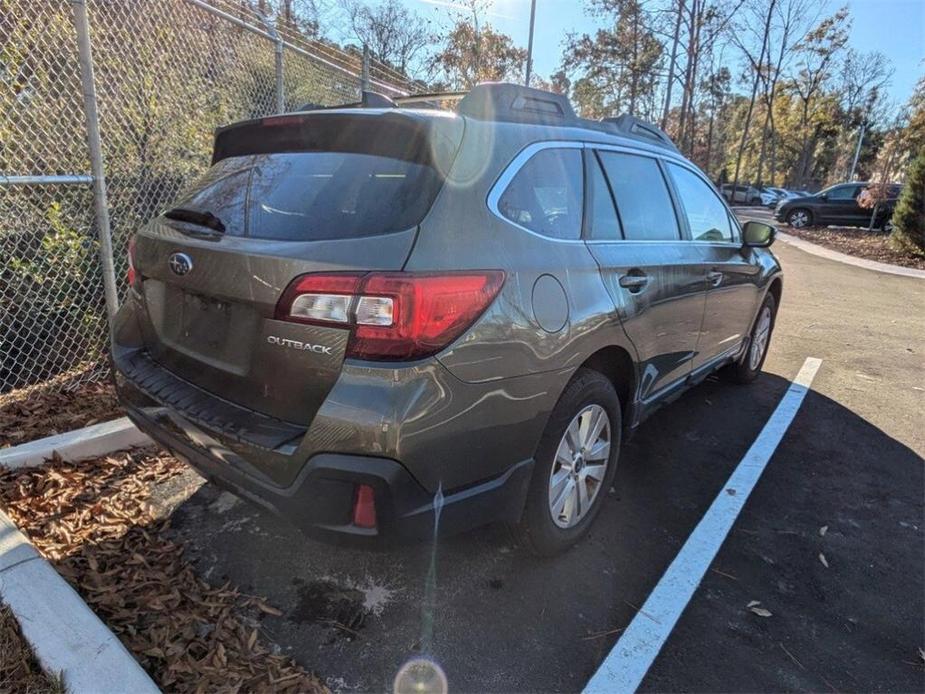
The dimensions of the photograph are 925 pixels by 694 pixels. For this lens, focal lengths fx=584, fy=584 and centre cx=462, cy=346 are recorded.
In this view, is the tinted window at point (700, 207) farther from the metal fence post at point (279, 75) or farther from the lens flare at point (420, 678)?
the metal fence post at point (279, 75)

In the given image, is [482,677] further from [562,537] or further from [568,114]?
[568,114]

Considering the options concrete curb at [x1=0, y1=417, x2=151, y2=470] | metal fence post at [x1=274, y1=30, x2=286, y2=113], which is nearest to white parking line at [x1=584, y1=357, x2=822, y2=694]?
concrete curb at [x1=0, y1=417, x2=151, y2=470]

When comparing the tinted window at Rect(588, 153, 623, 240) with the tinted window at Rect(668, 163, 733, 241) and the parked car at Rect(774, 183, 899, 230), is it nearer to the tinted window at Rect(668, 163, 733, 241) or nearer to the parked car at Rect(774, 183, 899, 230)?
the tinted window at Rect(668, 163, 733, 241)

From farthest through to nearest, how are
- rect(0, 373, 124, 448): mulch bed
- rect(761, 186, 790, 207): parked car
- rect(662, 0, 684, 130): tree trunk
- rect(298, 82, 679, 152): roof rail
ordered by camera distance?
rect(761, 186, 790, 207): parked car < rect(662, 0, 684, 130): tree trunk < rect(0, 373, 124, 448): mulch bed < rect(298, 82, 679, 152): roof rail

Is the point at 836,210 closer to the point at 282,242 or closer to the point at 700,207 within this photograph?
the point at 700,207

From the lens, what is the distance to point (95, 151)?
12.3 feet

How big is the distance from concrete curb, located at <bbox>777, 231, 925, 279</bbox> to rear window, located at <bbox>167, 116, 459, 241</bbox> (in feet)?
34.0

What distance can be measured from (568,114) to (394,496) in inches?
76.6

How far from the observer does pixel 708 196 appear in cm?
412

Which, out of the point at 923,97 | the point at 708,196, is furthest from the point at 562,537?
the point at 923,97

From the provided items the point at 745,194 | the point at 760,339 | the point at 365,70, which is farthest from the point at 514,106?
the point at 745,194

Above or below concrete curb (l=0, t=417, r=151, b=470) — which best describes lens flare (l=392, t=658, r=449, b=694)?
below

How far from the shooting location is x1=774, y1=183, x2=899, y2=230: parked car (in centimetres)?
2027

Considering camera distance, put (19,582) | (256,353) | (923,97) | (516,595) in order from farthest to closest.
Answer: (923,97), (516,595), (19,582), (256,353)
